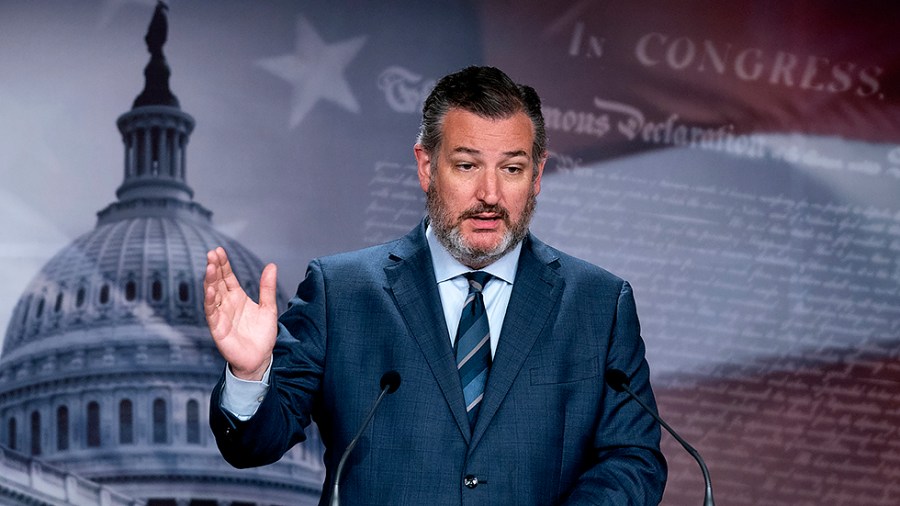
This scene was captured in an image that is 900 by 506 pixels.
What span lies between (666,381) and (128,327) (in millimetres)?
2249

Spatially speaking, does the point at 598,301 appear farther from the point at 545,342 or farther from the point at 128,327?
the point at 128,327

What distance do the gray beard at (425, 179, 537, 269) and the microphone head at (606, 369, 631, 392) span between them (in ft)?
0.93

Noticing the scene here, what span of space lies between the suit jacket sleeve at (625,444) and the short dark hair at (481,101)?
1.21ft

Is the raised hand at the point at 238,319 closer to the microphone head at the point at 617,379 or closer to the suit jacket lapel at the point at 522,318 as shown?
the suit jacket lapel at the point at 522,318

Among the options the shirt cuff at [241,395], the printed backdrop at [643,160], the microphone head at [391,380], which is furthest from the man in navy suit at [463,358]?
the printed backdrop at [643,160]

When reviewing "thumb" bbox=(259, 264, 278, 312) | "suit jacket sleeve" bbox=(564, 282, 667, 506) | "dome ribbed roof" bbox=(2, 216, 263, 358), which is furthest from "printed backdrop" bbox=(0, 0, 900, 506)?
"thumb" bbox=(259, 264, 278, 312)

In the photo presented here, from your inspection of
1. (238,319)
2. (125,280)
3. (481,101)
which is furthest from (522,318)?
(125,280)

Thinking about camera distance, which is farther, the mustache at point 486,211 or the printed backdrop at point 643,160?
the printed backdrop at point 643,160

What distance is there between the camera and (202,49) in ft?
15.9

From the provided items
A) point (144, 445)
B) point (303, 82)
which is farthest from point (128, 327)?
point (303, 82)

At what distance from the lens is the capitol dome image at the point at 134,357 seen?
4727 millimetres

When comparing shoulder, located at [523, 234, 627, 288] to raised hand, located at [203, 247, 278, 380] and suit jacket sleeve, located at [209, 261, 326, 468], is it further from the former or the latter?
raised hand, located at [203, 247, 278, 380]

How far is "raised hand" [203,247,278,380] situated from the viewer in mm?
1845

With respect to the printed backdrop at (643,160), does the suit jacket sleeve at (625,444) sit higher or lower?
lower
